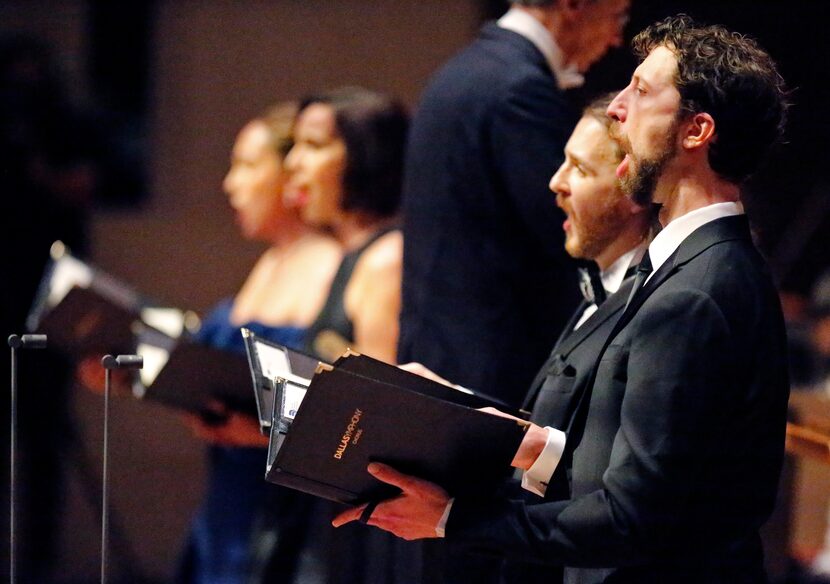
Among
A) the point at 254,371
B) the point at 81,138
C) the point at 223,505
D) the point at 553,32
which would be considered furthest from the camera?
the point at 81,138

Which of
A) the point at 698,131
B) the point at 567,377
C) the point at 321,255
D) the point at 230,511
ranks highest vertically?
the point at 698,131

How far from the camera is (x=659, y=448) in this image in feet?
5.50

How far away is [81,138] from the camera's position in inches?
215

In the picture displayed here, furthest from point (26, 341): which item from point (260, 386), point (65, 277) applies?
point (65, 277)

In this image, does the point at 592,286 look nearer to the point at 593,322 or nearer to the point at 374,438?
the point at 593,322

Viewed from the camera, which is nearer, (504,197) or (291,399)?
(291,399)

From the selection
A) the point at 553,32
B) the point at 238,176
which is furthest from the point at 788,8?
the point at 238,176

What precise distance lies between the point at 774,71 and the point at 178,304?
13.4 feet

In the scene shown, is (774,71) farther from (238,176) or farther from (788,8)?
(238,176)

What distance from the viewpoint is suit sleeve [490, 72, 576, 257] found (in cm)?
248

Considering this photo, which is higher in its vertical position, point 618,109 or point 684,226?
point 618,109

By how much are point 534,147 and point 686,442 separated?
37.3 inches

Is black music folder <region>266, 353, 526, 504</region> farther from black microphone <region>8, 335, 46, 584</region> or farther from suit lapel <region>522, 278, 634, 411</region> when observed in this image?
black microphone <region>8, 335, 46, 584</region>

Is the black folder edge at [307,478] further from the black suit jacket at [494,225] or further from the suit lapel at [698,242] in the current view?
the black suit jacket at [494,225]
